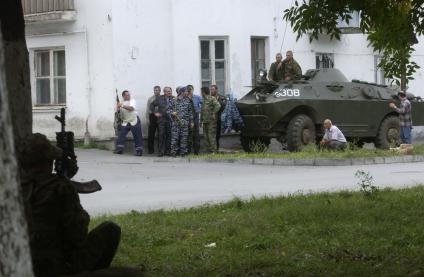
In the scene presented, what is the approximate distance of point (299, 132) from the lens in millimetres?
23953

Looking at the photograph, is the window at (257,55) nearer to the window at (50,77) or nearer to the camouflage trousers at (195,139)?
the camouflage trousers at (195,139)

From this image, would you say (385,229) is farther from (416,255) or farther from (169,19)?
(169,19)

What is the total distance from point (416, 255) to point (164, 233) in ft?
9.37

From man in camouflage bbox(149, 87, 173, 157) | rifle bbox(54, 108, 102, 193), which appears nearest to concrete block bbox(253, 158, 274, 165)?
man in camouflage bbox(149, 87, 173, 157)

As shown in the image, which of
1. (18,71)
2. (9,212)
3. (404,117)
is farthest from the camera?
(404,117)

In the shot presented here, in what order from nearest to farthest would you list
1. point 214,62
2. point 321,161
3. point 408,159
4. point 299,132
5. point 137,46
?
point 321,161
point 408,159
point 299,132
point 137,46
point 214,62

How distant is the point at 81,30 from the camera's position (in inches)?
1010

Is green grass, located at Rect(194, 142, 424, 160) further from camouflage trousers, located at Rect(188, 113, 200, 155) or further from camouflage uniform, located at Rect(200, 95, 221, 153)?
camouflage uniform, located at Rect(200, 95, 221, 153)

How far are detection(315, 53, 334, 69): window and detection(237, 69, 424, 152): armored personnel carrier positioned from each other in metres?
4.14

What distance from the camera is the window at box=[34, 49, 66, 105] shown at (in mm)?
26531

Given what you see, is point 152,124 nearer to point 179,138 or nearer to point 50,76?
point 179,138

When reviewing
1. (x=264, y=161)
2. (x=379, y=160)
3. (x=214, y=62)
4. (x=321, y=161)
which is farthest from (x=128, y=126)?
(x=379, y=160)

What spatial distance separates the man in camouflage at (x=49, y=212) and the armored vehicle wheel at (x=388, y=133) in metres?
21.7

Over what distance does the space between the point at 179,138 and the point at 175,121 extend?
475mm
